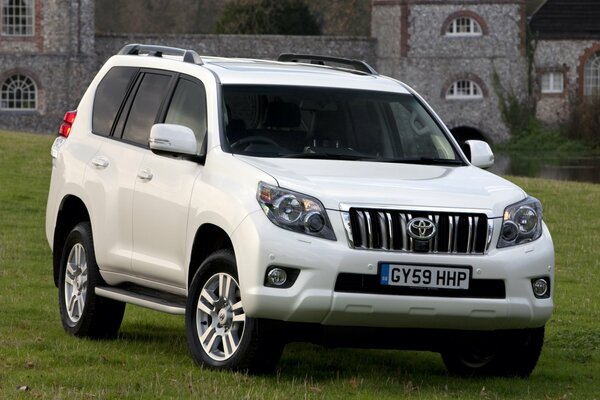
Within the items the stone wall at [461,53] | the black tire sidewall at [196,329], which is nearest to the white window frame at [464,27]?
the stone wall at [461,53]

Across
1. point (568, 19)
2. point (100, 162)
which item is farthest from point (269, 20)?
point (100, 162)

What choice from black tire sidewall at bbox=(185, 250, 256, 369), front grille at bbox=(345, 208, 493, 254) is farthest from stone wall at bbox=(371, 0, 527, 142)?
front grille at bbox=(345, 208, 493, 254)

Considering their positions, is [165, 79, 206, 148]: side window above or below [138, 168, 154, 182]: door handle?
above

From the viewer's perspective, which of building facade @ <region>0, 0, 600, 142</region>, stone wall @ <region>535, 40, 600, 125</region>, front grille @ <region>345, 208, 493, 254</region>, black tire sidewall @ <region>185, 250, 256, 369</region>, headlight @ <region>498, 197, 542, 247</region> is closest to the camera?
front grille @ <region>345, 208, 493, 254</region>

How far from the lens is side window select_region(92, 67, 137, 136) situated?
9.77m

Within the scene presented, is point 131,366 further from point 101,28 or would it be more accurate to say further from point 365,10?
point 101,28

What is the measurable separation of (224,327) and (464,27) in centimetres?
5919

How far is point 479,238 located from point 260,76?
6.39 feet

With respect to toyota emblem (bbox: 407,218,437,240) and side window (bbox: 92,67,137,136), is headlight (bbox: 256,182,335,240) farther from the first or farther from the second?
side window (bbox: 92,67,137,136)

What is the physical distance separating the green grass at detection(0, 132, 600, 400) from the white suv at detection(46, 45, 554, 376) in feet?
0.76

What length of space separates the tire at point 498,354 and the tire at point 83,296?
2235 mm

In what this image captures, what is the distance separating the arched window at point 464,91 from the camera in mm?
65625

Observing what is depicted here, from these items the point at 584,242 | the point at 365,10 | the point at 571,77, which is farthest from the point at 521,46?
the point at 584,242

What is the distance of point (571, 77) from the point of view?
66062mm
